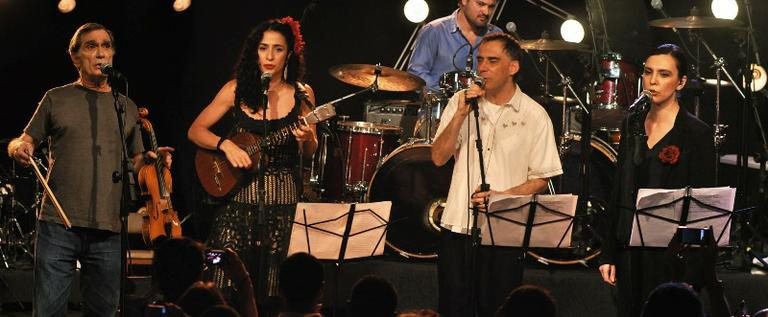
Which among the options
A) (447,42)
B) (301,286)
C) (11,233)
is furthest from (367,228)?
(11,233)

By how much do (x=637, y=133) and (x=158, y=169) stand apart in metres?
3.33

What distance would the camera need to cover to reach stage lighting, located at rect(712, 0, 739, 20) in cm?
1212

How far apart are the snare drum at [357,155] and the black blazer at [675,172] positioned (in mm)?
3362

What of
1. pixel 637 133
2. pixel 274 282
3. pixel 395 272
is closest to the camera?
pixel 637 133

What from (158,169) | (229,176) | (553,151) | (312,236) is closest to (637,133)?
(553,151)

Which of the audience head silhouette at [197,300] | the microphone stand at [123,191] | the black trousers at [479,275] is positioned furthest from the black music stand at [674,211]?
the microphone stand at [123,191]

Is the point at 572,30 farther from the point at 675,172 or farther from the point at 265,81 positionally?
the point at 265,81

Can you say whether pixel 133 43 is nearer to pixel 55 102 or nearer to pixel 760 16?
pixel 55 102

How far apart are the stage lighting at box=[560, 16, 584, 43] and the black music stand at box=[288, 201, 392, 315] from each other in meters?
5.12

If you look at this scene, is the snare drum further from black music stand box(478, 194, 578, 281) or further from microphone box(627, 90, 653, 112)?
microphone box(627, 90, 653, 112)

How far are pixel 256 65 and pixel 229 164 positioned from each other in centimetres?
72

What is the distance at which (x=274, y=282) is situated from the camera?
326 inches

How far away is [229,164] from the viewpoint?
27.3 ft

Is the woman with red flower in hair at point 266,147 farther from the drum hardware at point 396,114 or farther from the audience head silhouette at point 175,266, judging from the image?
the drum hardware at point 396,114
